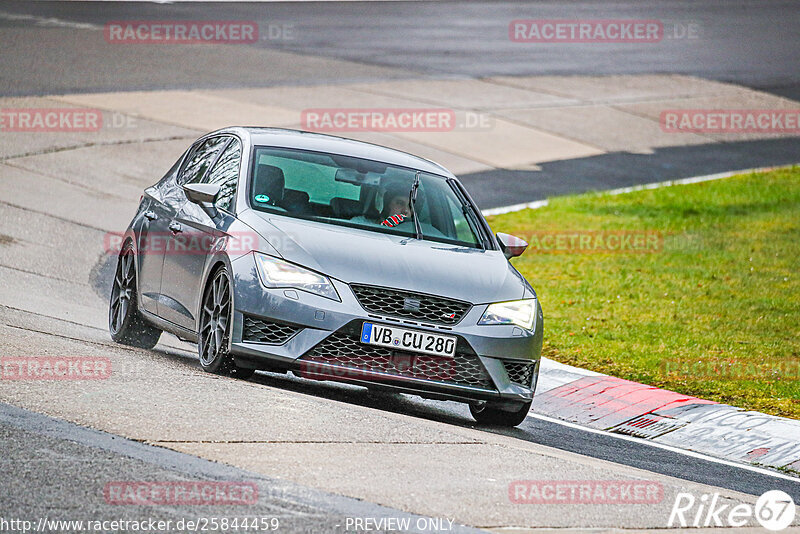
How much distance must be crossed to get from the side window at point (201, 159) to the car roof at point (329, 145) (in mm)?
152

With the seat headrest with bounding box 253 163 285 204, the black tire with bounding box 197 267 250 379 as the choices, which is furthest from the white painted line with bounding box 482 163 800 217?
the black tire with bounding box 197 267 250 379

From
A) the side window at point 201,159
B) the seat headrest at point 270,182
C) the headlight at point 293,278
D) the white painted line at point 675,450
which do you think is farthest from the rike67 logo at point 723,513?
the side window at point 201,159

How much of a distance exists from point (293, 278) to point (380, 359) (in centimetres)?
72

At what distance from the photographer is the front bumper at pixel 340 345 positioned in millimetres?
7844

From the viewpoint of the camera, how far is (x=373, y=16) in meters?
36.5

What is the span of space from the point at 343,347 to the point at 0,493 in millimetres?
2796

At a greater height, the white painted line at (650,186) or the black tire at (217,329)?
the black tire at (217,329)

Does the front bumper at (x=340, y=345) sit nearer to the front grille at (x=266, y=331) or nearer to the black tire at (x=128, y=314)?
the front grille at (x=266, y=331)

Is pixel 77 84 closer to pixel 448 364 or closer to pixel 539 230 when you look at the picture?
pixel 539 230

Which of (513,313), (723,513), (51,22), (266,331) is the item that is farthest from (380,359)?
(51,22)

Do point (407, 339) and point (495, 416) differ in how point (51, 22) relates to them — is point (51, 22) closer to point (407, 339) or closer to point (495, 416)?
point (495, 416)

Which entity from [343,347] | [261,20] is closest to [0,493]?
[343,347]

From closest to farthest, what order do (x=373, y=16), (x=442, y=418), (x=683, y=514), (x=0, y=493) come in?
(x=0, y=493)
(x=683, y=514)
(x=442, y=418)
(x=373, y=16)

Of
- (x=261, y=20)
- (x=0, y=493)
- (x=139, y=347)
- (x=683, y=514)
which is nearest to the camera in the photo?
(x=0, y=493)
